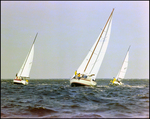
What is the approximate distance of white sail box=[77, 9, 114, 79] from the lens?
4394 centimetres

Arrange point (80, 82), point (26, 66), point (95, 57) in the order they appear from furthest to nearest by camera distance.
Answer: point (26, 66)
point (95, 57)
point (80, 82)

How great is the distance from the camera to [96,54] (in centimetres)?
4453

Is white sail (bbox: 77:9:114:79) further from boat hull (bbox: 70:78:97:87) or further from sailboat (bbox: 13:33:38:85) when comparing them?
sailboat (bbox: 13:33:38:85)

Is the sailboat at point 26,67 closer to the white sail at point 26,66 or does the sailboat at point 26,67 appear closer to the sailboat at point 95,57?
the white sail at point 26,66

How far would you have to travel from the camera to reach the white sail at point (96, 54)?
43.9m

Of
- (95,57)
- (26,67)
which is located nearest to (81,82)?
(95,57)

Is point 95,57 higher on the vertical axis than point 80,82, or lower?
higher

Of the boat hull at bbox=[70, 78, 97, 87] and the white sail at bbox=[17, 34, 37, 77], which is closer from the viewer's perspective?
the boat hull at bbox=[70, 78, 97, 87]

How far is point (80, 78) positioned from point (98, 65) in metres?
7.23

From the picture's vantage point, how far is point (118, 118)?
1141 cm

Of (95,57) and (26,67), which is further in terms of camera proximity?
(26,67)

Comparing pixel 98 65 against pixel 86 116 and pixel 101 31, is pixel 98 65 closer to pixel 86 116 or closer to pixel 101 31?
pixel 101 31

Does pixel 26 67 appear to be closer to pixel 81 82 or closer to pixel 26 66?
pixel 26 66

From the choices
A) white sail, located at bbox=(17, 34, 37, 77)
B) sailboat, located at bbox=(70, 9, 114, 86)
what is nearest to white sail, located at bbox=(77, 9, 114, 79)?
sailboat, located at bbox=(70, 9, 114, 86)
